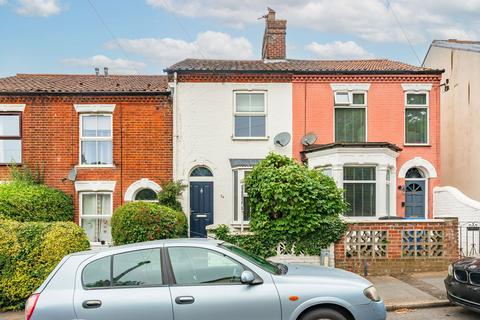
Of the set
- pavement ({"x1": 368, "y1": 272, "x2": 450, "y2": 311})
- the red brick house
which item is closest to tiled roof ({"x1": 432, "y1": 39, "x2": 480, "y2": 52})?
pavement ({"x1": 368, "y1": 272, "x2": 450, "y2": 311})

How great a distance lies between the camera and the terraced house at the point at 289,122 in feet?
51.0

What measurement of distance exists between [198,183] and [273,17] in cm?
692

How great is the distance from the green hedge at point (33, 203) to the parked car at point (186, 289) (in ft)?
26.5

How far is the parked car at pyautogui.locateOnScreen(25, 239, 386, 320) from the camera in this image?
210 inches

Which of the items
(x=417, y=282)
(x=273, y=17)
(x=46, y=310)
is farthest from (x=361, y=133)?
(x=46, y=310)

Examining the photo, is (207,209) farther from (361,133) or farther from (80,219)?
(361,133)

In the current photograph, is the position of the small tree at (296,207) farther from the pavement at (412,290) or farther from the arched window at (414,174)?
the arched window at (414,174)

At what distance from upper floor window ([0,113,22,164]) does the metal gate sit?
13289mm

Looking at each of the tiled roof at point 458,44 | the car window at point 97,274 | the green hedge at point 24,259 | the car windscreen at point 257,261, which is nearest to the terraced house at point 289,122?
the tiled roof at point 458,44

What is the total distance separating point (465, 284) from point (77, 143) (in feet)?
40.1

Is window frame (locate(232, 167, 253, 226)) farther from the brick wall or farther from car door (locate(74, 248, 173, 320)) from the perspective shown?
car door (locate(74, 248, 173, 320))

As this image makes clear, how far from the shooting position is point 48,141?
1555cm

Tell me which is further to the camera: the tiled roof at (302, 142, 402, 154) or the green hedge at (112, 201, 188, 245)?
the tiled roof at (302, 142, 402, 154)

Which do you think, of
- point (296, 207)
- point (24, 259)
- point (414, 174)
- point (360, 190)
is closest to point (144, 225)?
point (24, 259)
